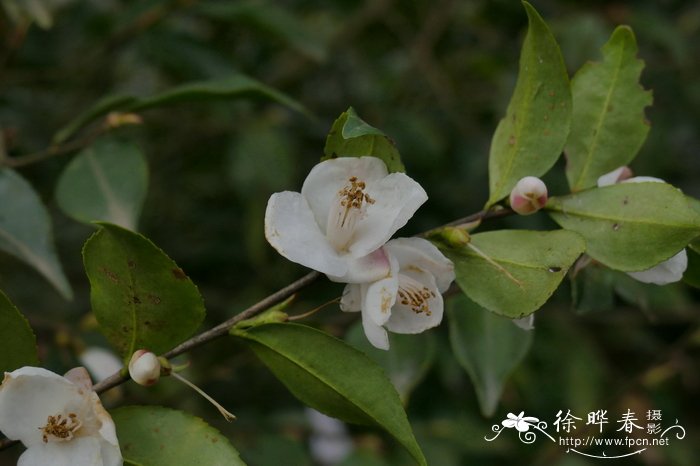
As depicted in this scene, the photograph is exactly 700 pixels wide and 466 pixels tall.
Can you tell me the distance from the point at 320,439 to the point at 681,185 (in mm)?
1010

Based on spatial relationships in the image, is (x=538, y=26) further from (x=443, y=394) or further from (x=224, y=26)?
(x=224, y=26)

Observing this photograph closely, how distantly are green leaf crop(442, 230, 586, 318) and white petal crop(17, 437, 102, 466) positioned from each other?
0.89 ft

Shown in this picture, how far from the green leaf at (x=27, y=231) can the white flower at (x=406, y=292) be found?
0.35 m

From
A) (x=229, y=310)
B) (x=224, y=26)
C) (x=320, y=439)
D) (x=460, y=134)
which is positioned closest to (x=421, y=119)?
(x=460, y=134)

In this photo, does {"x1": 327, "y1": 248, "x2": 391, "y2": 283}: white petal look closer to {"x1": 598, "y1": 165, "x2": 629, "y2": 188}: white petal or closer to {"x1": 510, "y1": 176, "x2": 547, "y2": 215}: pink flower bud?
{"x1": 510, "y1": 176, "x2": 547, "y2": 215}: pink flower bud

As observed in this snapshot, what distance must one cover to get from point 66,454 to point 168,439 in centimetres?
6

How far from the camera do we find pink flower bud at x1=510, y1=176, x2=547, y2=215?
1.96ft

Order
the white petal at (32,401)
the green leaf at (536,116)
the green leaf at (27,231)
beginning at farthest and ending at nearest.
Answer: the green leaf at (27,231) < the green leaf at (536,116) < the white petal at (32,401)

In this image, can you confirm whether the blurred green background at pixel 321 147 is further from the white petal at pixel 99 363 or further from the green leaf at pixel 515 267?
the green leaf at pixel 515 267

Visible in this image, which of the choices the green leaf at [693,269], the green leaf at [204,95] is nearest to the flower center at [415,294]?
the green leaf at [693,269]

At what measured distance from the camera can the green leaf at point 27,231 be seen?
789 millimetres

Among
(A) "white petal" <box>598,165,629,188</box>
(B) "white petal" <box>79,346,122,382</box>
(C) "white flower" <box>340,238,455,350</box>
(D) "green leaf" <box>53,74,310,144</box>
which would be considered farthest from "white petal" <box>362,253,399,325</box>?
(B) "white petal" <box>79,346,122,382</box>

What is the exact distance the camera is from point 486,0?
1688mm

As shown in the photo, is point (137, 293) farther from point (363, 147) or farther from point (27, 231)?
point (27, 231)
